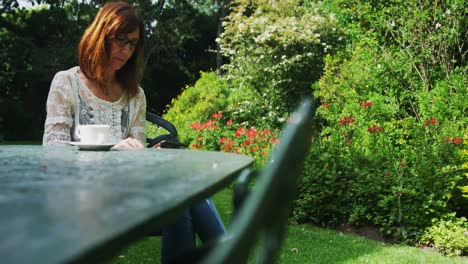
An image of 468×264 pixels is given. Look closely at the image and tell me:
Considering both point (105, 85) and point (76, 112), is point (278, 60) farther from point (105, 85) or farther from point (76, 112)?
point (76, 112)

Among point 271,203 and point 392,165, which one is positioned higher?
point 271,203

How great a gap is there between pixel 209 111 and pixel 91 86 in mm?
8154

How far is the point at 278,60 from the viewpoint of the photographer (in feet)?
34.2

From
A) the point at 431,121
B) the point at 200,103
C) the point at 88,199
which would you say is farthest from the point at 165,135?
the point at 200,103

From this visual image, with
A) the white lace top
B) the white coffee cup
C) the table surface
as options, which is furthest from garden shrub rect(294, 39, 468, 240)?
the table surface

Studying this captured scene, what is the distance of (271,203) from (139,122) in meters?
2.03

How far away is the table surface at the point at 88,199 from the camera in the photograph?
1.64 ft

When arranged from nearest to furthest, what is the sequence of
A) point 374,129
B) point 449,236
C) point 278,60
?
point 449,236
point 374,129
point 278,60

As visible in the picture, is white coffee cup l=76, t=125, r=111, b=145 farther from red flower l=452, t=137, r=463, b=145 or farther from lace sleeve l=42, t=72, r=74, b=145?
red flower l=452, t=137, r=463, b=145

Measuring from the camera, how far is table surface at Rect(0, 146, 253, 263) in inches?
19.6

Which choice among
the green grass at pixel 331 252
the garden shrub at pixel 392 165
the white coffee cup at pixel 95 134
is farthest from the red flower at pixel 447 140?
the white coffee cup at pixel 95 134

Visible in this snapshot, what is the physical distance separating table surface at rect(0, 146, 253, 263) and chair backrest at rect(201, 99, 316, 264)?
10 centimetres

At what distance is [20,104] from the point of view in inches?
563

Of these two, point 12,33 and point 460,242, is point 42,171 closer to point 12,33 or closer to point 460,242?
point 460,242
